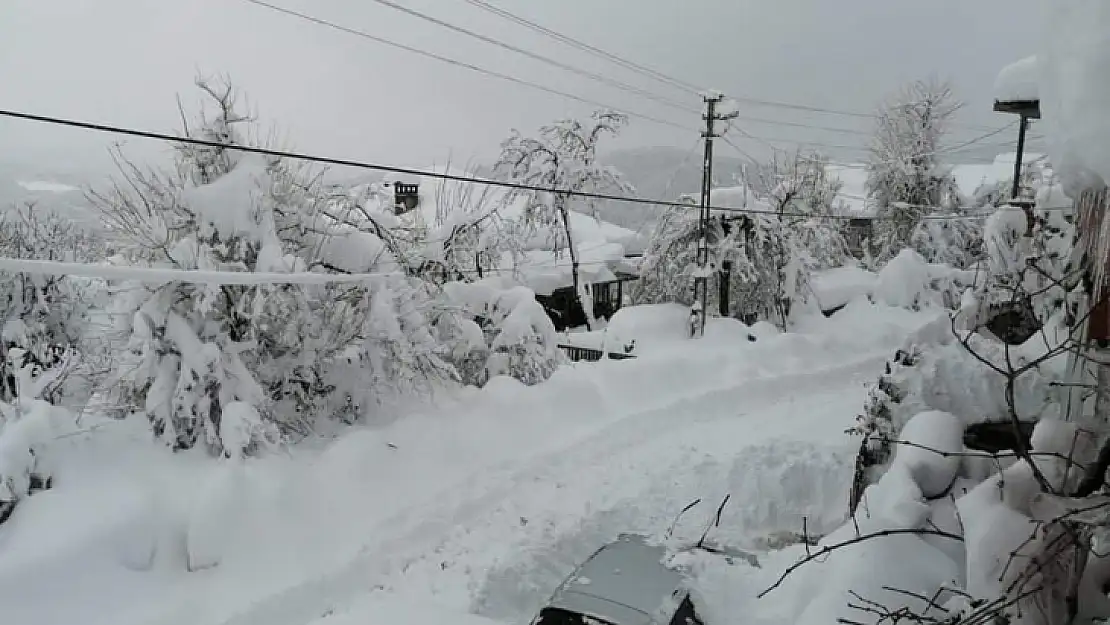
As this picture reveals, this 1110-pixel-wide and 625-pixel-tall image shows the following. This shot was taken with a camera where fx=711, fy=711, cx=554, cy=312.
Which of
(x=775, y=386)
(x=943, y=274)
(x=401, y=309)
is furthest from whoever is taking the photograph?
(x=943, y=274)

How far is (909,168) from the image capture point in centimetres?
3322

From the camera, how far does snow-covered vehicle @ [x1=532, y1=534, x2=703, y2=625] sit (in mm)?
4910

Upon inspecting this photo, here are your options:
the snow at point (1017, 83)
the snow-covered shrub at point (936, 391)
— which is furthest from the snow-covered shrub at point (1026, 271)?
the snow at point (1017, 83)

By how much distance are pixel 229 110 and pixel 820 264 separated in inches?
1020

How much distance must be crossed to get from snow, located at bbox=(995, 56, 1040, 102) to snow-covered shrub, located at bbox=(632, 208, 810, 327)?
1208 cm

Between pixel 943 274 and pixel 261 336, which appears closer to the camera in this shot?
pixel 261 336

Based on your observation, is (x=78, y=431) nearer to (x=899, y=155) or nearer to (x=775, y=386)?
(x=775, y=386)

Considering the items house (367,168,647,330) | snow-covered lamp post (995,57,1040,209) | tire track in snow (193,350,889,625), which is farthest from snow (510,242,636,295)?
snow-covered lamp post (995,57,1040,209)

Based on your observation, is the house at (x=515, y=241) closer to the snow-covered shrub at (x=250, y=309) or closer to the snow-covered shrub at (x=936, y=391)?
the snow-covered shrub at (x=250, y=309)

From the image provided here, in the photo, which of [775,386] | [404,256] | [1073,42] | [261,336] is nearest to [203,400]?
[261,336]

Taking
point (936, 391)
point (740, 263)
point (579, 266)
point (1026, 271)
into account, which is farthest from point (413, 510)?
point (579, 266)

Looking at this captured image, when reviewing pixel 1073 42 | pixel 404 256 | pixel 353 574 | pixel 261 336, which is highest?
pixel 1073 42

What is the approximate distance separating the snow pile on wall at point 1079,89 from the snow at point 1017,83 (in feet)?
27.3

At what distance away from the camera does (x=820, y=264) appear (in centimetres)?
2992
